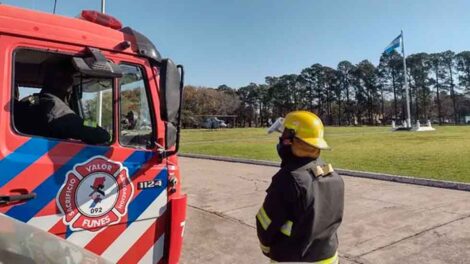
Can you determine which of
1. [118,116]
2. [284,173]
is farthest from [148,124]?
[284,173]

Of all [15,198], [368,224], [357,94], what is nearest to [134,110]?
[15,198]

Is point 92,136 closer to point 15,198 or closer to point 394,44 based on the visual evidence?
point 15,198

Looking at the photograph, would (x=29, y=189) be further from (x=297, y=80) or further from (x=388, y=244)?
(x=297, y=80)

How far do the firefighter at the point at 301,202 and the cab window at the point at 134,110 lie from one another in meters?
1.14

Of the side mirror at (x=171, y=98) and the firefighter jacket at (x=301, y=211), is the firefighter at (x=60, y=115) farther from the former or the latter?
the firefighter jacket at (x=301, y=211)

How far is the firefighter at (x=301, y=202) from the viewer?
2.29 m

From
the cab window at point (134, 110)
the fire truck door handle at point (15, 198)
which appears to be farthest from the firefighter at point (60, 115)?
the fire truck door handle at point (15, 198)

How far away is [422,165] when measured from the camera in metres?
11.7

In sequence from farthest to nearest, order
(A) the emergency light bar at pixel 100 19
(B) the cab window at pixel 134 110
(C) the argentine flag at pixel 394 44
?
(C) the argentine flag at pixel 394 44
(A) the emergency light bar at pixel 100 19
(B) the cab window at pixel 134 110

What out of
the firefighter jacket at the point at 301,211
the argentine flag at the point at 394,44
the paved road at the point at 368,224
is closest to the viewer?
the firefighter jacket at the point at 301,211

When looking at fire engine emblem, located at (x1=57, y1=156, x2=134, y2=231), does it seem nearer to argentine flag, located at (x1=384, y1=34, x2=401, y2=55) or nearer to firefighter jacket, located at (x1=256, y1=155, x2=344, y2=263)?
firefighter jacket, located at (x1=256, y1=155, x2=344, y2=263)

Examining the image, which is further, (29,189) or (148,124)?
(148,124)

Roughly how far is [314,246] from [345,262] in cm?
237

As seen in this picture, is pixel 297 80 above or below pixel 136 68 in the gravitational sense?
above
